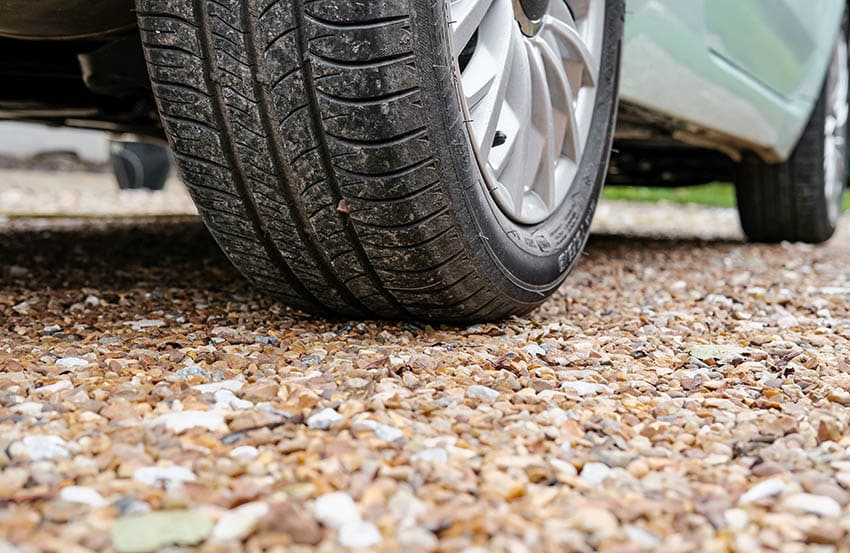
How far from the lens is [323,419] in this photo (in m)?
1.00

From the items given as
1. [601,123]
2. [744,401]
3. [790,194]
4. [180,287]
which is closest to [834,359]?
[744,401]

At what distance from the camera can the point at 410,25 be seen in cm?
121

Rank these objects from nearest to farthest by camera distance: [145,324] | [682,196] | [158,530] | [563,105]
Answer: [158,530] < [145,324] < [563,105] < [682,196]

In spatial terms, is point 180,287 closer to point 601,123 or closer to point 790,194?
point 601,123

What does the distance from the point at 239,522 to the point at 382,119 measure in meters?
0.63

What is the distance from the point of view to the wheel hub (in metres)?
1.56

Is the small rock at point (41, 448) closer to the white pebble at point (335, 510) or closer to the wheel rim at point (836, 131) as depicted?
the white pebble at point (335, 510)

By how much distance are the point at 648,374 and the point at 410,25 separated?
1.95ft

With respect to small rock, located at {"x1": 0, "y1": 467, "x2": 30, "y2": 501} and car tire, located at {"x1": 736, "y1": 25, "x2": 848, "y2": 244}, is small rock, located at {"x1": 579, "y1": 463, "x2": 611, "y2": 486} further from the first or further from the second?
car tire, located at {"x1": 736, "y1": 25, "x2": 848, "y2": 244}

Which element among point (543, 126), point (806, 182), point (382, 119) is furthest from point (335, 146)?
point (806, 182)

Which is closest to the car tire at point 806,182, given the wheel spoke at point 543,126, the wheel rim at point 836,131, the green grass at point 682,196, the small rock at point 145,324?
the wheel rim at point 836,131

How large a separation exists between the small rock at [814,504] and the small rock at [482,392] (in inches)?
15.2

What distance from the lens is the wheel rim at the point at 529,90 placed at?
1.44 m

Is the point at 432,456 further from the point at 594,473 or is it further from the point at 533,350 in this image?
the point at 533,350
